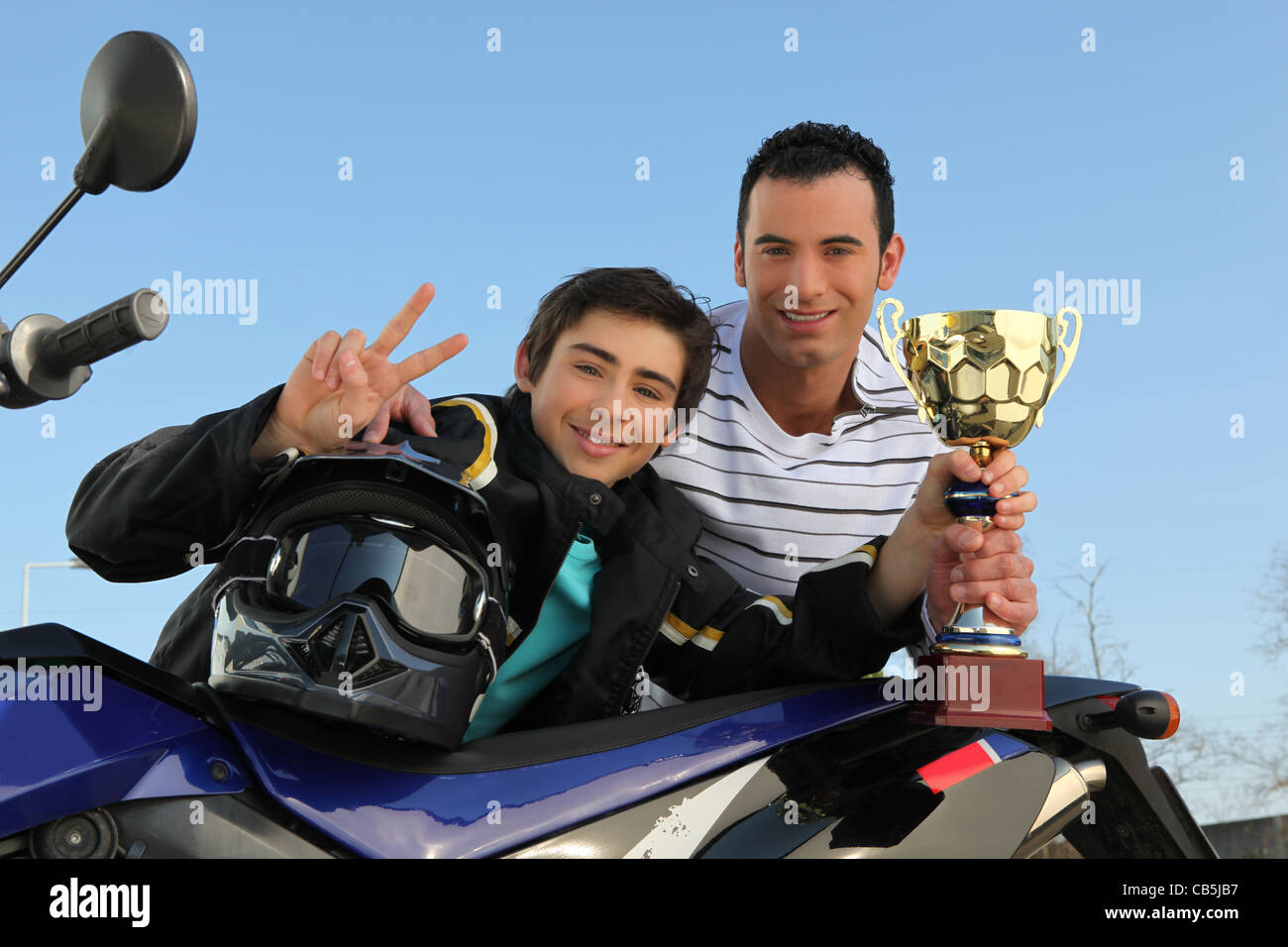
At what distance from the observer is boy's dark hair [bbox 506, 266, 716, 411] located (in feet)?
7.50

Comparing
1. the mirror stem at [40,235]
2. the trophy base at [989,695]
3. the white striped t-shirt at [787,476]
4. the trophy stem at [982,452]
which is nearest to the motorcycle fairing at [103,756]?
the mirror stem at [40,235]

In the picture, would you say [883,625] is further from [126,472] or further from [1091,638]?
→ [1091,638]

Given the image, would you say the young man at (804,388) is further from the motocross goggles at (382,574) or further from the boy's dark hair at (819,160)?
the motocross goggles at (382,574)

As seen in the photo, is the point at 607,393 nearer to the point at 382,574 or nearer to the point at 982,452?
the point at 982,452

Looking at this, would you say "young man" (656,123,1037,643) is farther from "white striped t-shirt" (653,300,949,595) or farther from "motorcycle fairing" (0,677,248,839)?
"motorcycle fairing" (0,677,248,839)

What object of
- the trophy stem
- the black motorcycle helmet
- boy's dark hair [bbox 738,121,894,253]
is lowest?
the black motorcycle helmet

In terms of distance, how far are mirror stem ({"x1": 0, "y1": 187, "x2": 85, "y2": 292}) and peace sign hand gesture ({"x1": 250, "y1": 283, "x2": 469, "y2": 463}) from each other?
364mm

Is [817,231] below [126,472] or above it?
above

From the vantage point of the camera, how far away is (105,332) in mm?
1249

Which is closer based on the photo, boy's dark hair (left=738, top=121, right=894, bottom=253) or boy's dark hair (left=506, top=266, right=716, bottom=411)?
boy's dark hair (left=506, top=266, right=716, bottom=411)

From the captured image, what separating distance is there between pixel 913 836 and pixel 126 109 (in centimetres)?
135

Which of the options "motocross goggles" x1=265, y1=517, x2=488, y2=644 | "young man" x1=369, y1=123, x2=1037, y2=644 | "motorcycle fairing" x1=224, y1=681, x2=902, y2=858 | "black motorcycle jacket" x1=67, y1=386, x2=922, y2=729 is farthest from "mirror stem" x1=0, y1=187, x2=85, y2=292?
"young man" x1=369, y1=123, x2=1037, y2=644
